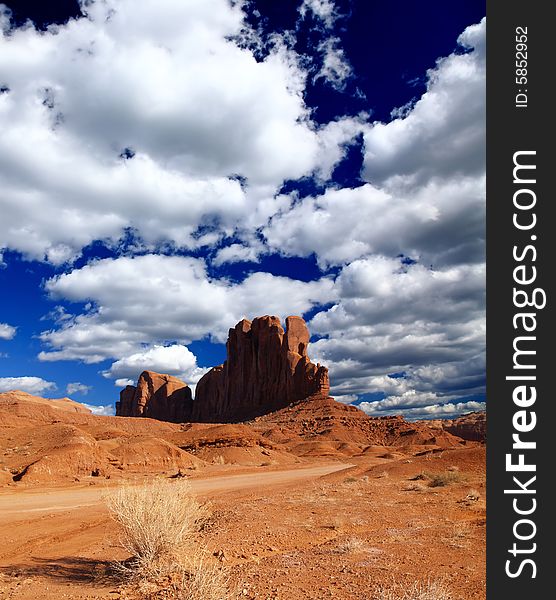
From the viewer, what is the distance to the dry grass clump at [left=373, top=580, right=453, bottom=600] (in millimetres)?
5968

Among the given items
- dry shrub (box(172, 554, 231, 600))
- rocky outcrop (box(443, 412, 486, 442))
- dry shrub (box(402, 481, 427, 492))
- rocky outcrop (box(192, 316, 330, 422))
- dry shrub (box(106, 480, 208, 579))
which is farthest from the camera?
rocky outcrop (box(192, 316, 330, 422))

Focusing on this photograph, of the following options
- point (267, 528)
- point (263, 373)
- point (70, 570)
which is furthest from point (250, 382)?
point (70, 570)

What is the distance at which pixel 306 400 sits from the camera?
105062 millimetres

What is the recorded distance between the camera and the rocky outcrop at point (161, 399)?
160m

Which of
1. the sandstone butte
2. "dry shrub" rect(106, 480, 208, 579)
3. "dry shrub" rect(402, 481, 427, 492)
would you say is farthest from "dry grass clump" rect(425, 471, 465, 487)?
the sandstone butte

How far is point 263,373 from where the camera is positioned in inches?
4929

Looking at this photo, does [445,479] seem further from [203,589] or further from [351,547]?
[203,589]

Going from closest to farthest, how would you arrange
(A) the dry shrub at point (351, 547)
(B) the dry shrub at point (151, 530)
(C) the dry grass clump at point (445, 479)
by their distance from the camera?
(B) the dry shrub at point (151, 530) < (A) the dry shrub at point (351, 547) < (C) the dry grass clump at point (445, 479)

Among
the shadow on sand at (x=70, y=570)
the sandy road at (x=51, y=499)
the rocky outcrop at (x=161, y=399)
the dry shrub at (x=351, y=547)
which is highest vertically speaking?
the rocky outcrop at (x=161, y=399)

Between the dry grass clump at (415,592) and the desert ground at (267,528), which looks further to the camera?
the desert ground at (267,528)

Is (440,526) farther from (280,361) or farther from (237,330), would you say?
(237,330)

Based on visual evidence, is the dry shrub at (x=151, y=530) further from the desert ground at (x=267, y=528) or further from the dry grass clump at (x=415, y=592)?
the dry grass clump at (x=415, y=592)

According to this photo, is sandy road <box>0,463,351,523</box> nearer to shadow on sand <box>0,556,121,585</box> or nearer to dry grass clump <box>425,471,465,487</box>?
shadow on sand <box>0,556,121,585</box>

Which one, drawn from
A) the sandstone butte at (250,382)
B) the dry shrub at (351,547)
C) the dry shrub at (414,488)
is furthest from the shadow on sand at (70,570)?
the sandstone butte at (250,382)
